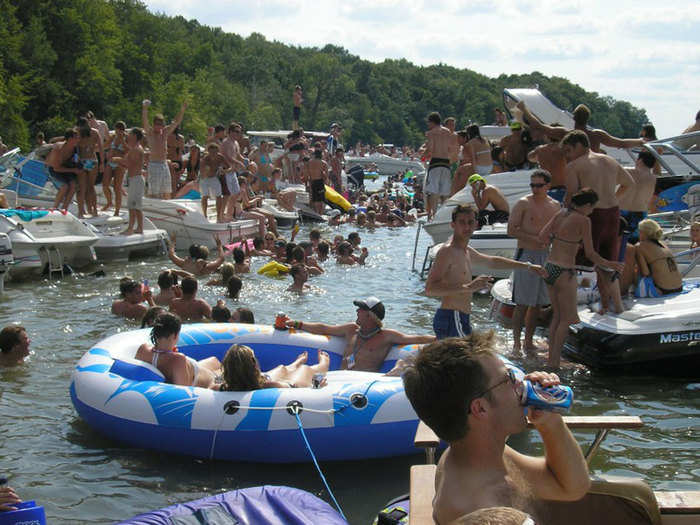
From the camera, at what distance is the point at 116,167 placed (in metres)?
14.6

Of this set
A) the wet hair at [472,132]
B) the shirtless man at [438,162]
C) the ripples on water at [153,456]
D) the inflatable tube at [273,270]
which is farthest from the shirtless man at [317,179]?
the ripples on water at [153,456]

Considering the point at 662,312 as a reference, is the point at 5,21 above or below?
above

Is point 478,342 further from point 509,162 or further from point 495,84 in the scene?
point 495,84

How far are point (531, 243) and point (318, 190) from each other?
14.2 metres

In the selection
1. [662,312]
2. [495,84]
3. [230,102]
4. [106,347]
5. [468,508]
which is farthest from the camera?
[495,84]

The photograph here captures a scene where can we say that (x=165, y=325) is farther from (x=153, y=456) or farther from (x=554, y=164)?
(x=554, y=164)

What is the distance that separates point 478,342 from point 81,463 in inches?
157

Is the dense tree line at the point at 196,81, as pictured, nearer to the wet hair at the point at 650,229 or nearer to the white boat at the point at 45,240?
the white boat at the point at 45,240

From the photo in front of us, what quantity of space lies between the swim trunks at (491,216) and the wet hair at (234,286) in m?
3.64

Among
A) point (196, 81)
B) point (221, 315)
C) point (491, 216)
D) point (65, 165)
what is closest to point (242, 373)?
point (221, 315)

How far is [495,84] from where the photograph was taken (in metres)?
124

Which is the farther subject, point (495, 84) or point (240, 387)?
point (495, 84)

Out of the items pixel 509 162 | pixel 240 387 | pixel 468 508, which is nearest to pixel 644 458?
pixel 240 387

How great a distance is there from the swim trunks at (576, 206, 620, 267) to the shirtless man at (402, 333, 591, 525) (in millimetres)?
5111
